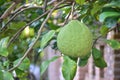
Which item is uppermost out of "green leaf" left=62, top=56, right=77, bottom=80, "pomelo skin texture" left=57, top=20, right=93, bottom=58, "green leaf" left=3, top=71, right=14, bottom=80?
"pomelo skin texture" left=57, top=20, right=93, bottom=58

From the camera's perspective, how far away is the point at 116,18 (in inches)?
45.6

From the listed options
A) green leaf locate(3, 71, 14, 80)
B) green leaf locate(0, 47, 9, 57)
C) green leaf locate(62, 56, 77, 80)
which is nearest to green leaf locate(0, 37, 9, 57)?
green leaf locate(0, 47, 9, 57)

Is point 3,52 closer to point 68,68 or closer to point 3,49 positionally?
point 3,49

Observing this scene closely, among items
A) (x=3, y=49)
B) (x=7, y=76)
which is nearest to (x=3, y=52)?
(x=3, y=49)

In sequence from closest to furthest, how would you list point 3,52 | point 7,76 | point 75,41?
point 75,41 → point 7,76 → point 3,52

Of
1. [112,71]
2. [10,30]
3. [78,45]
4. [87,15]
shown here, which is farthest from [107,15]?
[112,71]

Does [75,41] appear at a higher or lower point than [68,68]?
higher

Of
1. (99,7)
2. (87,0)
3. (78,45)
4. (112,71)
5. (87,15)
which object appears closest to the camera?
(78,45)

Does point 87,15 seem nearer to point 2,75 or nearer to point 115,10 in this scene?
point 115,10

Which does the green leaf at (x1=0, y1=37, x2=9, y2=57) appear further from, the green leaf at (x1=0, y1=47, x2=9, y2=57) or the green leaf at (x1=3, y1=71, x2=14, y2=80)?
the green leaf at (x1=3, y1=71, x2=14, y2=80)

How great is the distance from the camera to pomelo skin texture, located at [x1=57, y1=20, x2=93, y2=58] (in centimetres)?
104

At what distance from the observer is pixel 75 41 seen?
103 centimetres

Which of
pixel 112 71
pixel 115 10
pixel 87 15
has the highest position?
pixel 115 10

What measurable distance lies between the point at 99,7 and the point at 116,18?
7.3 inches
